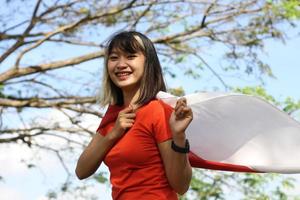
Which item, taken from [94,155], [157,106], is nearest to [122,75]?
[157,106]

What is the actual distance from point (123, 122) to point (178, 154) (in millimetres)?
210

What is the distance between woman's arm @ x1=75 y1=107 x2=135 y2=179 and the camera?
2.06 meters

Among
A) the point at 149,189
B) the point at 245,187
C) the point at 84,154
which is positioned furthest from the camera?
the point at 245,187

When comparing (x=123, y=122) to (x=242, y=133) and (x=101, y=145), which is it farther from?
(x=242, y=133)

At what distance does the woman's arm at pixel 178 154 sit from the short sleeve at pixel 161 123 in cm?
2

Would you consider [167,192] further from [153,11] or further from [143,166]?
[153,11]

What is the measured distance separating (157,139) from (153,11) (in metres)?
6.85

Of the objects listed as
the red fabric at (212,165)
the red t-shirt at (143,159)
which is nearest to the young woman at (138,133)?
the red t-shirt at (143,159)

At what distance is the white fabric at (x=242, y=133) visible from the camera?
2.24m

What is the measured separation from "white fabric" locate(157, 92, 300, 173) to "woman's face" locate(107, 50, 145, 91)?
20 centimetres

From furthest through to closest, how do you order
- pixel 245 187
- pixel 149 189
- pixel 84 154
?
pixel 245 187 < pixel 84 154 < pixel 149 189

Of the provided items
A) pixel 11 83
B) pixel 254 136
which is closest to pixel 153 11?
pixel 11 83

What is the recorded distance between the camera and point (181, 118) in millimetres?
1920

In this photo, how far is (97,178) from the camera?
847 centimetres
